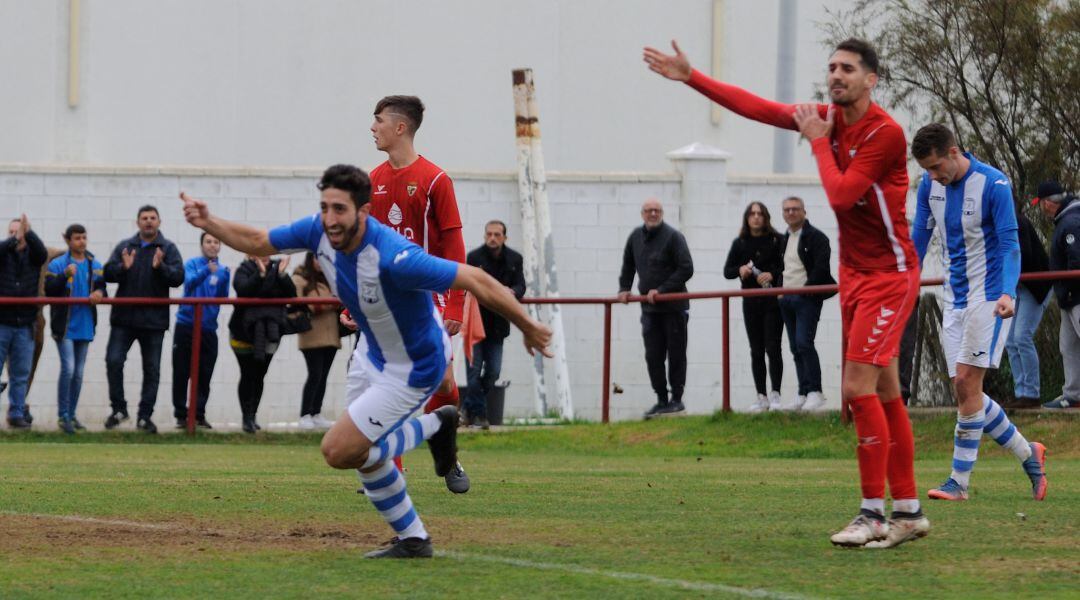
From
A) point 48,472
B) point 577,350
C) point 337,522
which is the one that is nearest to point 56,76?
point 577,350

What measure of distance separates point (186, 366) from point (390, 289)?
469 inches

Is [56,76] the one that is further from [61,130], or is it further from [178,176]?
[178,176]

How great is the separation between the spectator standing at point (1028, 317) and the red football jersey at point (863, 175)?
25.7 ft

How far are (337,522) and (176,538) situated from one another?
3.31ft

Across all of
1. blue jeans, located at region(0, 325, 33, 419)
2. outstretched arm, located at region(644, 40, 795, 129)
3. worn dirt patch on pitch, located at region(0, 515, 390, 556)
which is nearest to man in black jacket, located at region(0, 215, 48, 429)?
blue jeans, located at region(0, 325, 33, 419)

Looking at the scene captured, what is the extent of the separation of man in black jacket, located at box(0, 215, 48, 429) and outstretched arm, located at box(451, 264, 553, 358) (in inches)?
473

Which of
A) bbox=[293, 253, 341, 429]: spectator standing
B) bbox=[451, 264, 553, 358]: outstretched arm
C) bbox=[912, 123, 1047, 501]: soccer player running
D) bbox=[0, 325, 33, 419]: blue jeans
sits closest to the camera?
bbox=[451, 264, 553, 358]: outstretched arm

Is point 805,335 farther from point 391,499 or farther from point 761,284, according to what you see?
point 391,499

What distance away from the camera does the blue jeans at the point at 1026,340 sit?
1560 centimetres

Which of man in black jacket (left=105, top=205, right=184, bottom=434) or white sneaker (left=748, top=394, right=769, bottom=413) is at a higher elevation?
man in black jacket (left=105, top=205, right=184, bottom=434)

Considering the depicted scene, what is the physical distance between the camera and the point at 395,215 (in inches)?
397

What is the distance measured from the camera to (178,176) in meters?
21.9

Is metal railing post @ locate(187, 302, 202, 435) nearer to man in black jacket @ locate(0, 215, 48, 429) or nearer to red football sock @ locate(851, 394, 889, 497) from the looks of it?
man in black jacket @ locate(0, 215, 48, 429)

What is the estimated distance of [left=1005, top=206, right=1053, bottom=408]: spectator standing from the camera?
1560 centimetres
